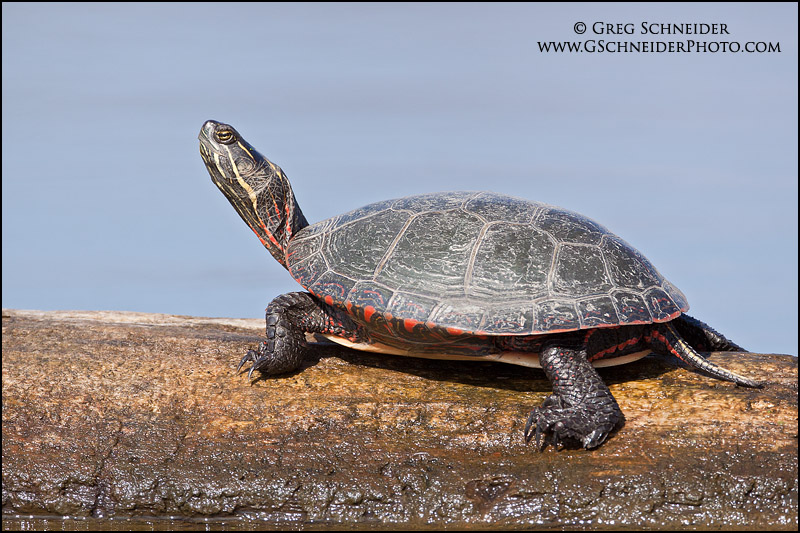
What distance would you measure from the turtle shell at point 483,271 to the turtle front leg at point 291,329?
9.5 inches

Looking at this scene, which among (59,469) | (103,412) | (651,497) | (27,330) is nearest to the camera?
(651,497)

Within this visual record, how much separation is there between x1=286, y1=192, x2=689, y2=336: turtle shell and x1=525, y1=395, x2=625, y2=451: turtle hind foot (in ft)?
1.84

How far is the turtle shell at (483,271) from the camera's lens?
520cm

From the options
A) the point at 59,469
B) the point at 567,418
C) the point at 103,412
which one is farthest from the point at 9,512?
Result: the point at 567,418

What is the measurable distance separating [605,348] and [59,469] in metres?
4.00

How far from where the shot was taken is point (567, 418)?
16.4 feet

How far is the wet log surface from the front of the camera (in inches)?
192

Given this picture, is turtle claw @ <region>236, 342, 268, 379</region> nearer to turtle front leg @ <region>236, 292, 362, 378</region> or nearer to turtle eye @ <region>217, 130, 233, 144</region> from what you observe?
turtle front leg @ <region>236, 292, 362, 378</region>

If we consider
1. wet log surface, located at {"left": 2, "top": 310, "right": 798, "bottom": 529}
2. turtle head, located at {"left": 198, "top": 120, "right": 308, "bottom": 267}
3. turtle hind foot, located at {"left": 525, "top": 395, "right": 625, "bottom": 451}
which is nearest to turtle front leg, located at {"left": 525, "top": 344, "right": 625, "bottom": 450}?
turtle hind foot, located at {"left": 525, "top": 395, "right": 625, "bottom": 451}

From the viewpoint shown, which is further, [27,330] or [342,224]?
[27,330]

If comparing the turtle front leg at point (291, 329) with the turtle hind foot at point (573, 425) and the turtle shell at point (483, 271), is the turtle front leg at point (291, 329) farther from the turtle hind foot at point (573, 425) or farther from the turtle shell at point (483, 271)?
the turtle hind foot at point (573, 425)

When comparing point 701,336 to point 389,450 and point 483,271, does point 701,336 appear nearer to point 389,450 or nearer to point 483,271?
point 483,271

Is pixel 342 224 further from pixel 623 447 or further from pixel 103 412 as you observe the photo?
pixel 623 447

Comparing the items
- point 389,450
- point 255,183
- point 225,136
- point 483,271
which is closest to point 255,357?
point 389,450
